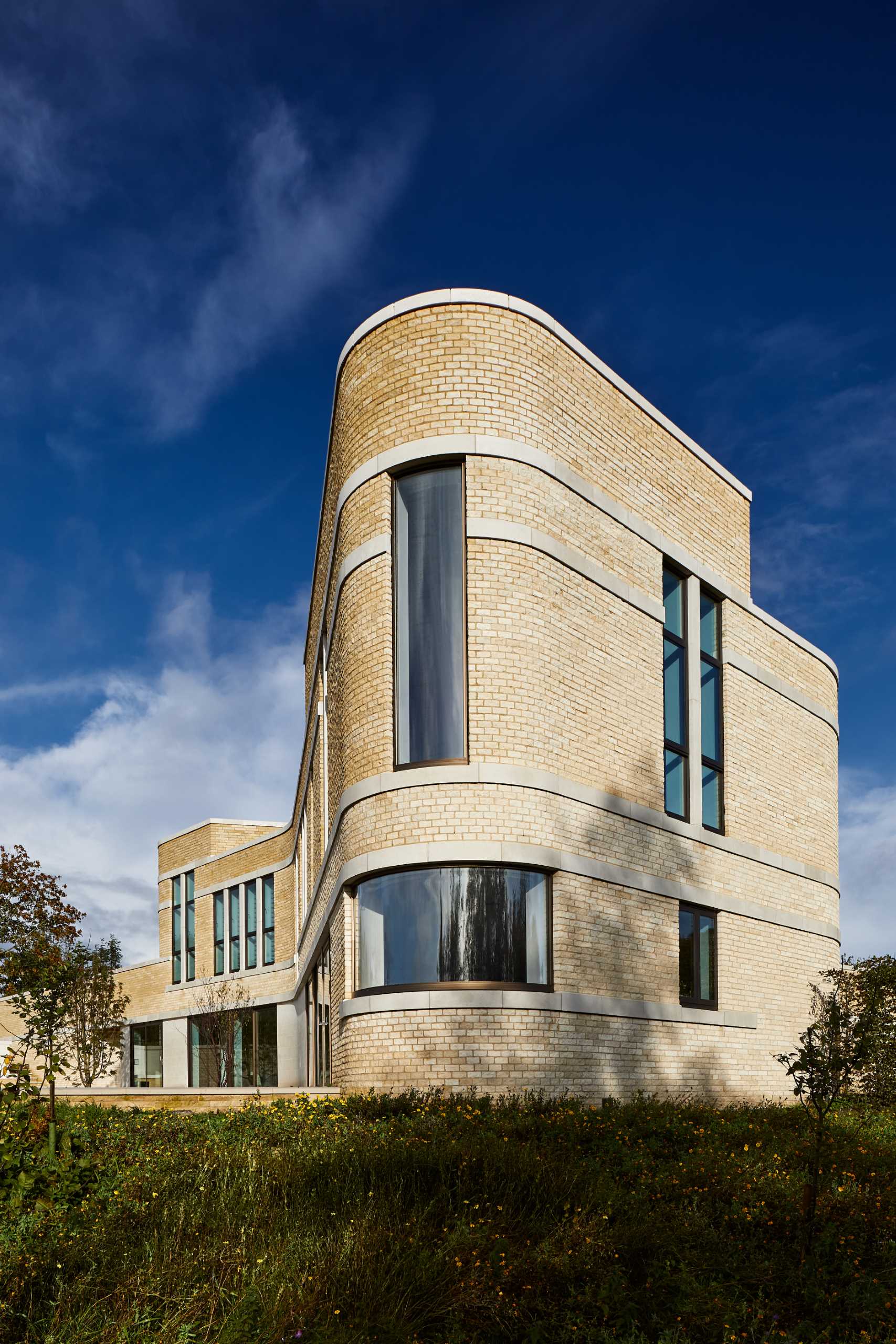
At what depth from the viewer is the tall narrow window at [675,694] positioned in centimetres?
1959

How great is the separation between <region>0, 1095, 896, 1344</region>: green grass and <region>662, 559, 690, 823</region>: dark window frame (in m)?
9.03

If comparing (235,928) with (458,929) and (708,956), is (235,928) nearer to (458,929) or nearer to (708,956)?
(708,956)

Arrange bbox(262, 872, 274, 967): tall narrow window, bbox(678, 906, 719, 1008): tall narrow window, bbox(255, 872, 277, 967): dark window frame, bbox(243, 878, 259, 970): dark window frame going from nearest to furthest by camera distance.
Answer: bbox(678, 906, 719, 1008): tall narrow window
bbox(255, 872, 277, 967): dark window frame
bbox(262, 872, 274, 967): tall narrow window
bbox(243, 878, 259, 970): dark window frame

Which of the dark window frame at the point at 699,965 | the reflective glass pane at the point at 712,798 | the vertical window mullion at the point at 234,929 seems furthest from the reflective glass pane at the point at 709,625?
the vertical window mullion at the point at 234,929

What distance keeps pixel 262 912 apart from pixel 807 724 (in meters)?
21.6

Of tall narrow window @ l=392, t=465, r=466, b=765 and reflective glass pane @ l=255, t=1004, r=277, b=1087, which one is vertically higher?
tall narrow window @ l=392, t=465, r=466, b=765

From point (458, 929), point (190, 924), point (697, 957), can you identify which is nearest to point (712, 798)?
point (697, 957)

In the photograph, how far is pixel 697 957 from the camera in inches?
763

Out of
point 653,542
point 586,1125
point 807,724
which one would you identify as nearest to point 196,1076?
point 807,724

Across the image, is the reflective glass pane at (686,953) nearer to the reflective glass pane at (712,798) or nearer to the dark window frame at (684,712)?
the dark window frame at (684,712)

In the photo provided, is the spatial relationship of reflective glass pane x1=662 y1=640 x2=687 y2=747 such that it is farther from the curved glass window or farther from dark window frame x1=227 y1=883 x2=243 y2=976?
dark window frame x1=227 y1=883 x2=243 y2=976

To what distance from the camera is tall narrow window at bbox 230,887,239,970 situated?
4147cm

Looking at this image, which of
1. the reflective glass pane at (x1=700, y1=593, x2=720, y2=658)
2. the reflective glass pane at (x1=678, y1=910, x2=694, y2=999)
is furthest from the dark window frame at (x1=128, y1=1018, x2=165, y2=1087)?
the reflective glass pane at (x1=700, y1=593, x2=720, y2=658)

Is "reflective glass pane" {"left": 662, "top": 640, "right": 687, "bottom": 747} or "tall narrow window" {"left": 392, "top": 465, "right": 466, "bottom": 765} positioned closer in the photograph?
"tall narrow window" {"left": 392, "top": 465, "right": 466, "bottom": 765}
